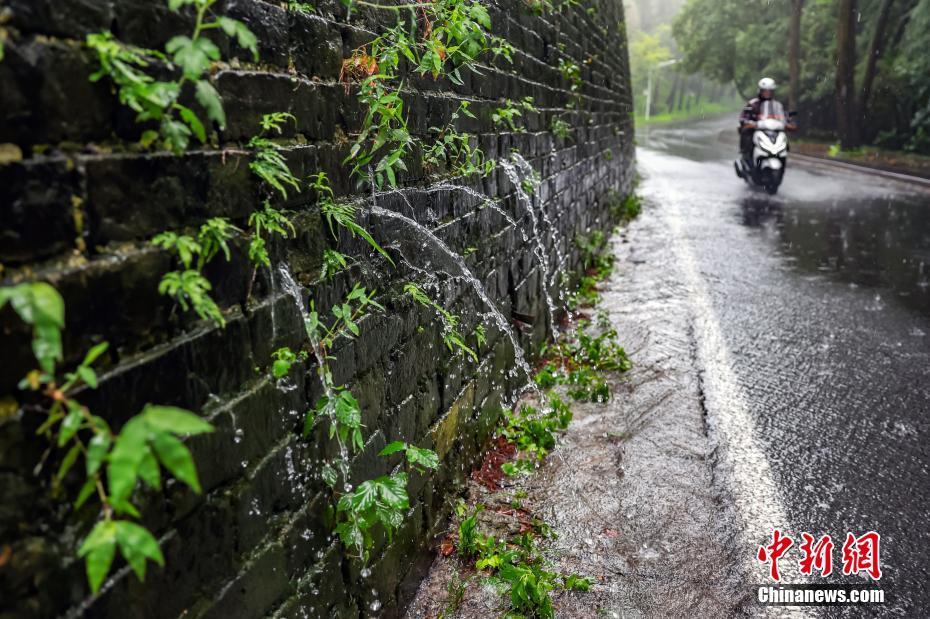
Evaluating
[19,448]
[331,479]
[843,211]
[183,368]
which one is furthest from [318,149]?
[843,211]

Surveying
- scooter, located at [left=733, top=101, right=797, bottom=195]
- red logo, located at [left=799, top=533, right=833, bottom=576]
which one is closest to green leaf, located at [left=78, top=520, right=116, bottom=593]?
red logo, located at [left=799, top=533, right=833, bottom=576]

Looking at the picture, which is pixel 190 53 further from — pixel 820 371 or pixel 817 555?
pixel 820 371

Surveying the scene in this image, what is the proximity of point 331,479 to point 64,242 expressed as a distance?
1.15 meters

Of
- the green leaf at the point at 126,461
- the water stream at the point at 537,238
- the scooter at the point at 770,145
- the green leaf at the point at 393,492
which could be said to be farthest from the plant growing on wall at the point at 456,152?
the scooter at the point at 770,145

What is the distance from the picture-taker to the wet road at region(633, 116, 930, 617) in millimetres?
3006

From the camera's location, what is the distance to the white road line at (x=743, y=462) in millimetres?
2736

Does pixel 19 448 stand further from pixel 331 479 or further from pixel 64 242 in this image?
pixel 331 479

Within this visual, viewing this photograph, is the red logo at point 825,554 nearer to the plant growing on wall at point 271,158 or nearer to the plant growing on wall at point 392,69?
the plant growing on wall at point 392,69

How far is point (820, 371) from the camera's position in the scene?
4.70m

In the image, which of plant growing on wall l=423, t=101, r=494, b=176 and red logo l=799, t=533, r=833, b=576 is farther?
plant growing on wall l=423, t=101, r=494, b=176

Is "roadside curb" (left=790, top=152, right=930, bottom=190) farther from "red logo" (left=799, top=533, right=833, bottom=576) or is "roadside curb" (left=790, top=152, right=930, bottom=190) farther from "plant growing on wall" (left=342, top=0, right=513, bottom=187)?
"plant growing on wall" (left=342, top=0, right=513, bottom=187)

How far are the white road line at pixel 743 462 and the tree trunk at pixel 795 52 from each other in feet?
81.4

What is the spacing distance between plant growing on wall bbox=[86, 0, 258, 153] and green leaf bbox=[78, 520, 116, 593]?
29.6 inches

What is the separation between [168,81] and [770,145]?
13.7 metres
